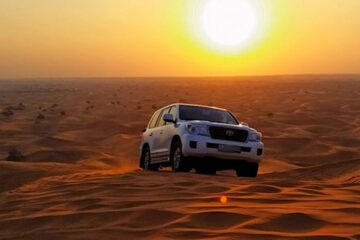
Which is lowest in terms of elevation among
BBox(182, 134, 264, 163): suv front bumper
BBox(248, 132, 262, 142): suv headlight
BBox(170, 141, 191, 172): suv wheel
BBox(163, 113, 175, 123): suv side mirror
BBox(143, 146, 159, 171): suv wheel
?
BBox(143, 146, 159, 171): suv wheel

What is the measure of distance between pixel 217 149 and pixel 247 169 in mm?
885

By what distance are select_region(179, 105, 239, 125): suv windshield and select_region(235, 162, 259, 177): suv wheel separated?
1074 mm

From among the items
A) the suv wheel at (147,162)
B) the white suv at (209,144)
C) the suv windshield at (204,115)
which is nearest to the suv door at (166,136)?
the white suv at (209,144)

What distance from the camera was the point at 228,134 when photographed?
1215cm

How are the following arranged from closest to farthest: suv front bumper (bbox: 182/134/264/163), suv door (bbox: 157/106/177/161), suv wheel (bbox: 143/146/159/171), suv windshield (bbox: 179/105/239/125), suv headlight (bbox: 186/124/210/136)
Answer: suv front bumper (bbox: 182/134/264/163)
suv headlight (bbox: 186/124/210/136)
suv door (bbox: 157/106/177/161)
suv windshield (bbox: 179/105/239/125)
suv wheel (bbox: 143/146/159/171)

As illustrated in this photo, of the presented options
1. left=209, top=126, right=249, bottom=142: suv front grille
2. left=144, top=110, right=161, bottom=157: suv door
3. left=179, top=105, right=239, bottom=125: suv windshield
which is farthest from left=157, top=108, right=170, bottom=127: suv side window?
left=209, top=126, right=249, bottom=142: suv front grille

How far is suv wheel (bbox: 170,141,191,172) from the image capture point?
12070 millimetres

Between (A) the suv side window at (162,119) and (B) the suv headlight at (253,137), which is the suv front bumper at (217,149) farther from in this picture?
(A) the suv side window at (162,119)

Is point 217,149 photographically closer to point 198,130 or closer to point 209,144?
point 209,144

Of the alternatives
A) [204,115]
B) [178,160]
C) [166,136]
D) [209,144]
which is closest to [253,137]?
[209,144]

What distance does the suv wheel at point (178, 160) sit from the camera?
475 inches

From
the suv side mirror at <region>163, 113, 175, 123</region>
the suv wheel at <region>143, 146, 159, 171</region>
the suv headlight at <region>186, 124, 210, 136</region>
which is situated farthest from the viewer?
the suv wheel at <region>143, 146, 159, 171</region>

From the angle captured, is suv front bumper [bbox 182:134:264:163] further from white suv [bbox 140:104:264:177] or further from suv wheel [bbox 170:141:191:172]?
suv wheel [bbox 170:141:191:172]

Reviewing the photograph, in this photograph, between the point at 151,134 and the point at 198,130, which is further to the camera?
the point at 151,134
